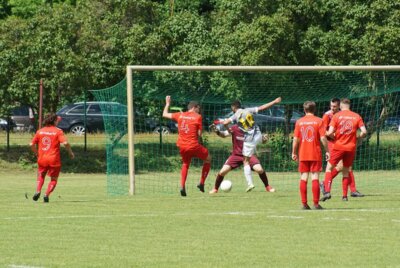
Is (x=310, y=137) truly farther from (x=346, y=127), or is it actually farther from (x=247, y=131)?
(x=247, y=131)

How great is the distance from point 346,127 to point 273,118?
11.4 meters

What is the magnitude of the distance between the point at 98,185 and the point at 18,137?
36.2ft

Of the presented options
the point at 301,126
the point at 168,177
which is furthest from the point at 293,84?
the point at 301,126

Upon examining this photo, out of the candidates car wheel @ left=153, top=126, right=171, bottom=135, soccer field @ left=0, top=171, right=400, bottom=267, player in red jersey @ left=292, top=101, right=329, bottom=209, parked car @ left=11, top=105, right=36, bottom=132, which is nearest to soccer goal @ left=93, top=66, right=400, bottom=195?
car wheel @ left=153, top=126, right=171, bottom=135

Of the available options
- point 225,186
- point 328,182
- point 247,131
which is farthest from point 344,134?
point 225,186

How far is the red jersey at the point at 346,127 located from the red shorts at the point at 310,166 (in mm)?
2357

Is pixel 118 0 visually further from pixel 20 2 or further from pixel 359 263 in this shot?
pixel 359 263

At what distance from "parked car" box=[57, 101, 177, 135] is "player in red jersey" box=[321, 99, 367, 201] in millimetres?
5916

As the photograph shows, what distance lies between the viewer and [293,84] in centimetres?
2828

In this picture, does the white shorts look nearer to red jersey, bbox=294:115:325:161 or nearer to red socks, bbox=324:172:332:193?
red socks, bbox=324:172:332:193

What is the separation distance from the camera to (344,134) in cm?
1845

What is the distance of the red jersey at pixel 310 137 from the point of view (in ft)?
53.2

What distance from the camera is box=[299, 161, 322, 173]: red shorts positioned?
1619cm

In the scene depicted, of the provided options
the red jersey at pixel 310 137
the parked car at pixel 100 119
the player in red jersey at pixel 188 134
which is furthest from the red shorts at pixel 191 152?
the red jersey at pixel 310 137
